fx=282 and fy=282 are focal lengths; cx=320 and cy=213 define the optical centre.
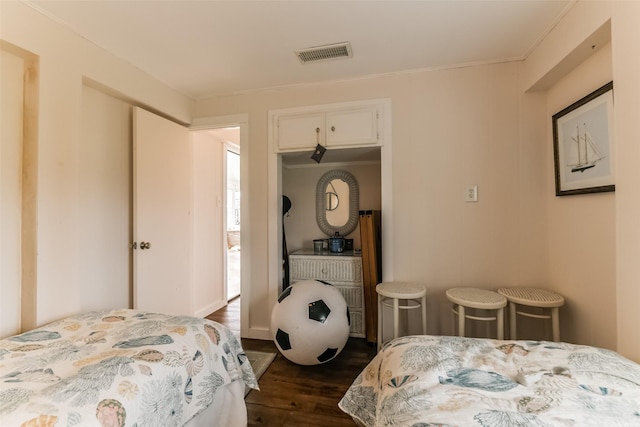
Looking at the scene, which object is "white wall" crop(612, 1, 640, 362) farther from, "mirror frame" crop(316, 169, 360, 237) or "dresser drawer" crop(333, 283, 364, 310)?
"mirror frame" crop(316, 169, 360, 237)

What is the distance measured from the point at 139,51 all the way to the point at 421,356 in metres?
2.60

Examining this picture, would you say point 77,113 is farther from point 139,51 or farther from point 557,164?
point 557,164

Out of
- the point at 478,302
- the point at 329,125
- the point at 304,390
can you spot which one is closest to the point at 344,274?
the point at 304,390

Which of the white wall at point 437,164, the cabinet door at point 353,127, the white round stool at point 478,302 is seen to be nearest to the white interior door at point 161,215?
the white wall at point 437,164

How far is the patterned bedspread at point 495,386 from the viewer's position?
2.52ft

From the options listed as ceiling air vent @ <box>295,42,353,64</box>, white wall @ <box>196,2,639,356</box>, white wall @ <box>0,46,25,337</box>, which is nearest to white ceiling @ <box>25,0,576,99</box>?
ceiling air vent @ <box>295,42,353,64</box>

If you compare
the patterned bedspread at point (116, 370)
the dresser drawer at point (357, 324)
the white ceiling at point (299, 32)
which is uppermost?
the white ceiling at point (299, 32)

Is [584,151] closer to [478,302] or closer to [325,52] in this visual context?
[478,302]

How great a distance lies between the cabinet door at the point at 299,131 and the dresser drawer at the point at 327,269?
1.06 meters

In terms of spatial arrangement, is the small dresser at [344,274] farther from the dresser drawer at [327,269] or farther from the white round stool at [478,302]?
the white round stool at [478,302]

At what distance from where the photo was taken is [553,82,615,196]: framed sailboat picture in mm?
1480

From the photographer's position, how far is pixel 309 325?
199 cm

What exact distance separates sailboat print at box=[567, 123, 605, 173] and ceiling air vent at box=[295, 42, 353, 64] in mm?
1563

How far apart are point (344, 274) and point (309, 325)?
736 mm
